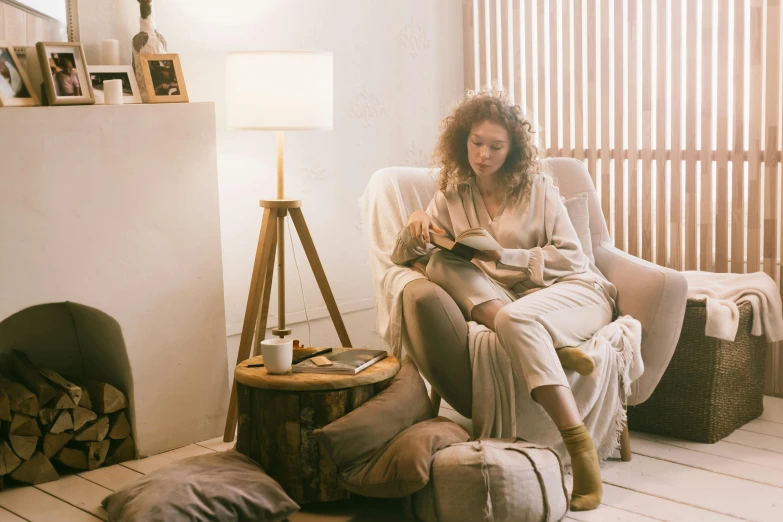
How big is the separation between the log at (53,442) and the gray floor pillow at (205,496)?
47 cm

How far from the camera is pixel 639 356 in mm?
2906

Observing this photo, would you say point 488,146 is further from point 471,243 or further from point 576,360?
point 576,360

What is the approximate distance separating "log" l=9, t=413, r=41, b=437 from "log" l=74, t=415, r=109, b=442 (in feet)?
0.45

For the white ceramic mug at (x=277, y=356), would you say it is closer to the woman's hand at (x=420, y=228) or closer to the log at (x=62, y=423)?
the woman's hand at (x=420, y=228)

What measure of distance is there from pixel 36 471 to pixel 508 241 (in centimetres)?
172

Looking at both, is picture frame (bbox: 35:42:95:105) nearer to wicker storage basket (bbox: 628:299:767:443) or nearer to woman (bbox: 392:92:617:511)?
woman (bbox: 392:92:617:511)

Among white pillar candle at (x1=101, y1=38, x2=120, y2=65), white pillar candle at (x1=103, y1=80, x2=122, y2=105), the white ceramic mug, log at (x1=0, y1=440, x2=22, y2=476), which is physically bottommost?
log at (x1=0, y1=440, x2=22, y2=476)

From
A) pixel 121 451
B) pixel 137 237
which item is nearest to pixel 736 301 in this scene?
pixel 137 237

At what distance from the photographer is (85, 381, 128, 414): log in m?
3.02

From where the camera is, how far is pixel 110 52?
301cm

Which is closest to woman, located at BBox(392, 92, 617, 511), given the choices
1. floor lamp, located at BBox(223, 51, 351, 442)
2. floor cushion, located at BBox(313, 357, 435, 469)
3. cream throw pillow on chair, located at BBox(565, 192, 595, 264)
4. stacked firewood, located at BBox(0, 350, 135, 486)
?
cream throw pillow on chair, located at BBox(565, 192, 595, 264)

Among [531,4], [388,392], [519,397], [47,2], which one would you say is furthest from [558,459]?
[531,4]

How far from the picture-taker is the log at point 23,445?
9.28ft

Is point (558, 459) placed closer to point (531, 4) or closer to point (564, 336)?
point (564, 336)
